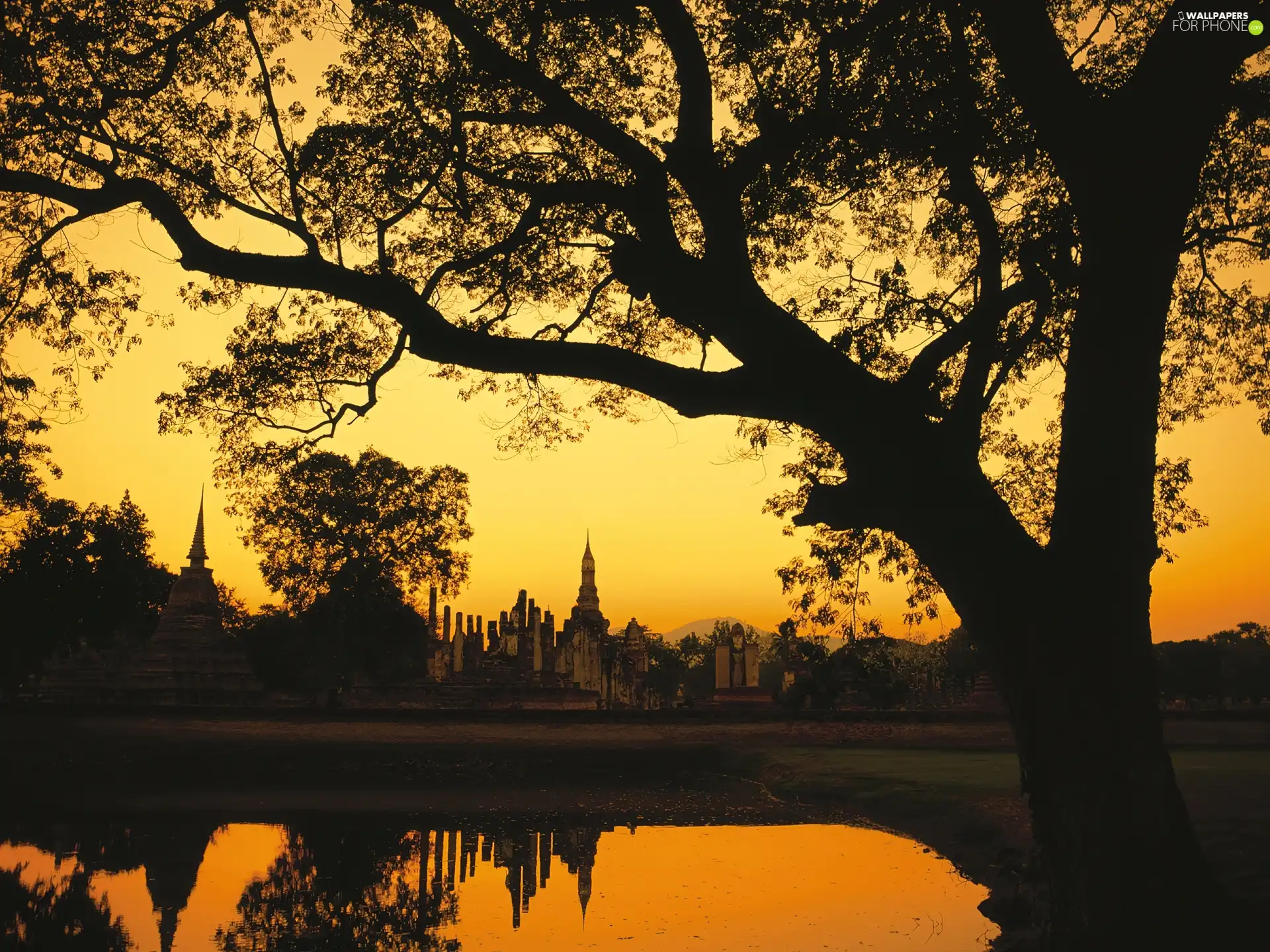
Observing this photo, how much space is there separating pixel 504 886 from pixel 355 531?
35950mm

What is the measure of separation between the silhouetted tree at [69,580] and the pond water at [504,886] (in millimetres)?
27970

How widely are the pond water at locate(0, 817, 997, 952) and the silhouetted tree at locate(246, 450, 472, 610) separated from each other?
30304mm

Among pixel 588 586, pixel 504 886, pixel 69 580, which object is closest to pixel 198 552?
pixel 69 580

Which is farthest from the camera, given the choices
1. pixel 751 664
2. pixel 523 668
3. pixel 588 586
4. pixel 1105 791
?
pixel 588 586

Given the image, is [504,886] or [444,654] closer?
[504,886]

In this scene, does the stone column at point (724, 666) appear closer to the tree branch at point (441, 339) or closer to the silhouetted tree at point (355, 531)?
the silhouetted tree at point (355, 531)

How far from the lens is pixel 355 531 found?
4522 centimetres

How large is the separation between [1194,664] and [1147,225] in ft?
241

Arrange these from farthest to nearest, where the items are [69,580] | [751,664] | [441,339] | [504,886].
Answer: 1. [69,580]
2. [751,664]
3. [504,886]
4. [441,339]

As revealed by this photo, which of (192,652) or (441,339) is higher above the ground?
(441,339)

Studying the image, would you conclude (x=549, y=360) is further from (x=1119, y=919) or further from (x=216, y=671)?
(x=216, y=671)

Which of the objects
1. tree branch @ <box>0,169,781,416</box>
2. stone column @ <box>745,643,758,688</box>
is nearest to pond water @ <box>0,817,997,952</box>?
tree branch @ <box>0,169,781,416</box>

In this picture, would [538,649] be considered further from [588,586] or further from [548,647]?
[588,586]

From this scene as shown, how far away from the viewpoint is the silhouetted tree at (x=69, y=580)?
43469 millimetres
